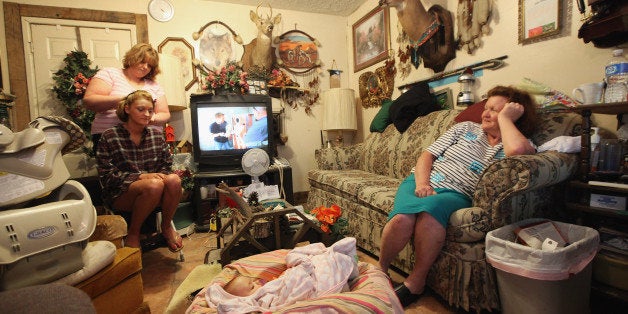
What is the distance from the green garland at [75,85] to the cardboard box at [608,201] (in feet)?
13.1

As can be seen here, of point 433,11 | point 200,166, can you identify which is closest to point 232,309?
point 200,166

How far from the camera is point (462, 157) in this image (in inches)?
67.7

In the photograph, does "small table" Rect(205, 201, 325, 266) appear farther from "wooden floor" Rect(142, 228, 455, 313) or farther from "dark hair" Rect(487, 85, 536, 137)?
"dark hair" Rect(487, 85, 536, 137)

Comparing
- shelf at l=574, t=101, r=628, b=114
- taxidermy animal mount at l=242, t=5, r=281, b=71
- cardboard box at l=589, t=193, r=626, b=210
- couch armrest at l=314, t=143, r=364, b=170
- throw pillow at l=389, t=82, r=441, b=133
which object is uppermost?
taxidermy animal mount at l=242, t=5, r=281, b=71

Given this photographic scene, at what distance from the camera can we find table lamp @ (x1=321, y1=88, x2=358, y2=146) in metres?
3.82

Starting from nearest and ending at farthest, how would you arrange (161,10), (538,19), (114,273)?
(114,273) → (538,19) → (161,10)

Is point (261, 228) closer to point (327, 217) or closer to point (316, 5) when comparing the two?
point (327, 217)

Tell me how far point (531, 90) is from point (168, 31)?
381cm

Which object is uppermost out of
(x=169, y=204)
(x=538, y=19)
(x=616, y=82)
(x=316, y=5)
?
(x=316, y=5)

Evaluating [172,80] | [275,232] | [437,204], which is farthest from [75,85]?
[437,204]

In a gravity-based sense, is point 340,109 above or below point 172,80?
below

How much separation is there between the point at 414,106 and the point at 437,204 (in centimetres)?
161

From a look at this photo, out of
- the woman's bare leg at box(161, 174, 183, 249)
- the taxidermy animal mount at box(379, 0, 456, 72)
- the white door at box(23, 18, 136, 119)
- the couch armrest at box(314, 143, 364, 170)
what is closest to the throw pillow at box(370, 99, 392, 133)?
the couch armrest at box(314, 143, 364, 170)

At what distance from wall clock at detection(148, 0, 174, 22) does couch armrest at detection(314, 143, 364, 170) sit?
8.13 feet
